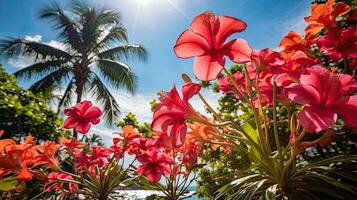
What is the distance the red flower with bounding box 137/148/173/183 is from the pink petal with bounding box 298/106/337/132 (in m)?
1.27

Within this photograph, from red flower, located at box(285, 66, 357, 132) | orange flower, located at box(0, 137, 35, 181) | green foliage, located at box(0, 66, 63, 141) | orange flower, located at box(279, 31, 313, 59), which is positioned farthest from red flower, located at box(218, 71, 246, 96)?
green foliage, located at box(0, 66, 63, 141)

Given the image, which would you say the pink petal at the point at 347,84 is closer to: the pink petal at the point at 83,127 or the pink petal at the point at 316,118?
the pink petal at the point at 316,118

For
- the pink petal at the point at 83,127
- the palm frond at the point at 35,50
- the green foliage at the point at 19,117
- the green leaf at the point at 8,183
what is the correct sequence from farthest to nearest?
the palm frond at the point at 35,50, the green foliage at the point at 19,117, the pink petal at the point at 83,127, the green leaf at the point at 8,183

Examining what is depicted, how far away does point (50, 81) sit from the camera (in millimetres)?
13094

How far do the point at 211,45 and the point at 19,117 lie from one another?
5.58 metres

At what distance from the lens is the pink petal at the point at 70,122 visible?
1.91 meters

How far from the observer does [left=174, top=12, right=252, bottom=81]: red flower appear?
99 centimetres

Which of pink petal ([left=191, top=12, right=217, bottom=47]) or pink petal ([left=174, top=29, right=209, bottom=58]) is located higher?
pink petal ([left=191, top=12, right=217, bottom=47])

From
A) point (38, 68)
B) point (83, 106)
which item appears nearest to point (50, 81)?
point (38, 68)

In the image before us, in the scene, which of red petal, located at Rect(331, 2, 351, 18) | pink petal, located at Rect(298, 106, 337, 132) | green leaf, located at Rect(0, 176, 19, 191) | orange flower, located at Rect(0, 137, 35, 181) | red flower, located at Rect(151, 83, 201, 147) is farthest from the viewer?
green leaf, located at Rect(0, 176, 19, 191)

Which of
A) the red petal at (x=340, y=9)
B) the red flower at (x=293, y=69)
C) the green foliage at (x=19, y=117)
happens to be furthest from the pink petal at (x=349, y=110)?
the green foliage at (x=19, y=117)

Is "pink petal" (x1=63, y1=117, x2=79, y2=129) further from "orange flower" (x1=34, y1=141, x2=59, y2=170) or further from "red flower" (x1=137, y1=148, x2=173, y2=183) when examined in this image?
"red flower" (x1=137, y1=148, x2=173, y2=183)

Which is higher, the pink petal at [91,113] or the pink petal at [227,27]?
the pink petal at [227,27]

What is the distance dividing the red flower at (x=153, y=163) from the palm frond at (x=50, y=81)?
1235 centimetres
